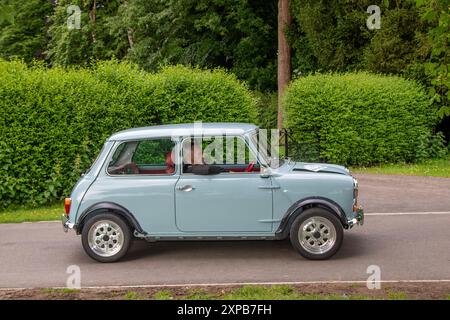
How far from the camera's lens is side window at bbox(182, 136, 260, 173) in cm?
973

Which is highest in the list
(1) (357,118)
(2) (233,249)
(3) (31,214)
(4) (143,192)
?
(4) (143,192)

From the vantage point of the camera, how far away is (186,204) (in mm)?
9586

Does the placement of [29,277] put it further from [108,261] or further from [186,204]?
[186,204]

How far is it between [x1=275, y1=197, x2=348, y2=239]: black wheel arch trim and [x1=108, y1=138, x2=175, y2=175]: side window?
1727 mm

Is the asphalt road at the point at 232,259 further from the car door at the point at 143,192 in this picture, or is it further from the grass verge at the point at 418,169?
the grass verge at the point at 418,169

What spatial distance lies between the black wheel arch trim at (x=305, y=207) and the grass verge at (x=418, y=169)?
10.2 m

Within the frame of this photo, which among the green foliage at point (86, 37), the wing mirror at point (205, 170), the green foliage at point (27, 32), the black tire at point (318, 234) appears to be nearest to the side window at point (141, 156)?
the wing mirror at point (205, 170)

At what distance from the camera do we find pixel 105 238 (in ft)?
31.9

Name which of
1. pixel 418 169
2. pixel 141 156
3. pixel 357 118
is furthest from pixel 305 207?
pixel 357 118

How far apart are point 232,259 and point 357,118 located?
12.1 meters

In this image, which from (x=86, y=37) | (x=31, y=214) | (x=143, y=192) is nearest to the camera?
(x=143, y=192)

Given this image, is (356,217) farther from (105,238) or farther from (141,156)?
(105,238)

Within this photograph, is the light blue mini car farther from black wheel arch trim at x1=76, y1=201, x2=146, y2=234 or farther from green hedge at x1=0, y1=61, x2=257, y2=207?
green hedge at x1=0, y1=61, x2=257, y2=207

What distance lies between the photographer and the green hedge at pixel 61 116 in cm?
1461
